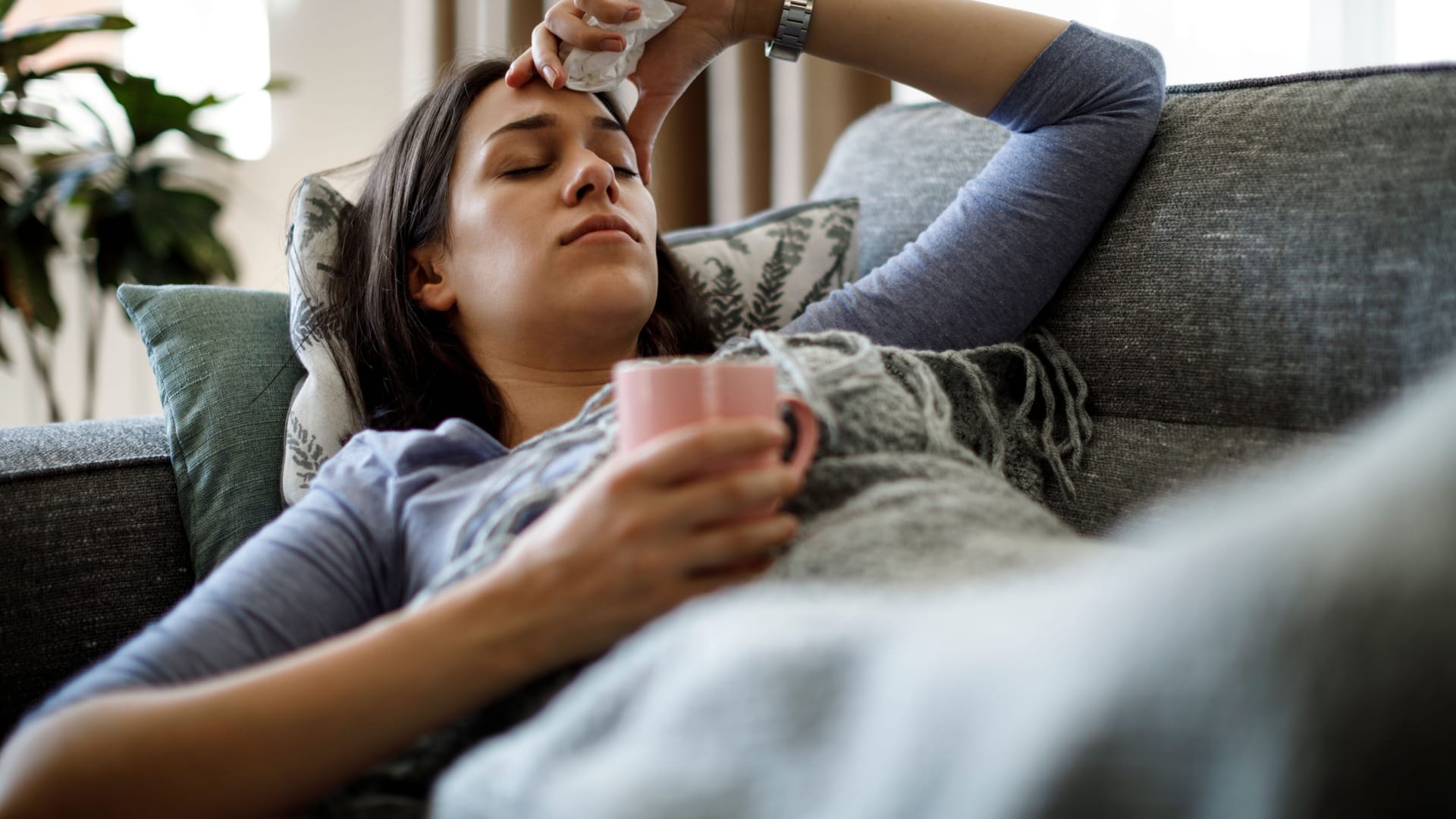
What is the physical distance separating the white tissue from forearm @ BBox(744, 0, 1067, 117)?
4.3 inches

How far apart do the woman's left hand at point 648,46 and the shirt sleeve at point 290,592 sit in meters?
0.46

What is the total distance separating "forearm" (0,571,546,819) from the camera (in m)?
0.56

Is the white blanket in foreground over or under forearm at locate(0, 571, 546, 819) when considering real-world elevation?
over

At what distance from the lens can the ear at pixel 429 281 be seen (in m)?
1.16

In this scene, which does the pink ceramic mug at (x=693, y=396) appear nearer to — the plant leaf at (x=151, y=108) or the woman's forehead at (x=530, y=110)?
the woman's forehead at (x=530, y=110)

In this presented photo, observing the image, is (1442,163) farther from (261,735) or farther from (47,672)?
(47,672)

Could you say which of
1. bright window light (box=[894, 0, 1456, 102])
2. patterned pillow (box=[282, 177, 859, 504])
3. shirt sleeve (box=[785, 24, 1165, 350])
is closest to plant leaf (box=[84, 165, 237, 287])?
patterned pillow (box=[282, 177, 859, 504])

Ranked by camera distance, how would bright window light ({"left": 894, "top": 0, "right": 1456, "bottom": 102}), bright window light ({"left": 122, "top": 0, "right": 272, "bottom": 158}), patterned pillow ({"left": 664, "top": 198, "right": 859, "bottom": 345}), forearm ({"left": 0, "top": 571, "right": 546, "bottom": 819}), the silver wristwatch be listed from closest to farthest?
forearm ({"left": 0, "top": 571, "right": 546, "bottom": 819}), the silver wristwatch, patterned pillow ({"left": 664, "top": 198, "right": 859, "bottom": 345}), bright window light ({"left": 894, "top": 0, "right": 1456, "bottom": 102}), bright window light ({"left": 122, "top": 0, "right": 272, "bottom": 158})

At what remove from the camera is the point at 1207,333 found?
2.95 ft

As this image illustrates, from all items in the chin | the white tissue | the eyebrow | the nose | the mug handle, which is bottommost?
the chin

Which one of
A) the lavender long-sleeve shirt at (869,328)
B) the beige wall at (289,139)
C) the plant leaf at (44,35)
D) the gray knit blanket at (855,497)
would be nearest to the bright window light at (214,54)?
the beige wall at (289,139)

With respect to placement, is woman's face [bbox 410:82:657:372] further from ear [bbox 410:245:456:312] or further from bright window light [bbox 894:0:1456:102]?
bright window light [bbox 894:0:1456:102]

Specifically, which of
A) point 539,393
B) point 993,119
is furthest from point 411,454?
point 993,119

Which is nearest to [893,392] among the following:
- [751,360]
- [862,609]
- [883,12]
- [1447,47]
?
[751,360]
